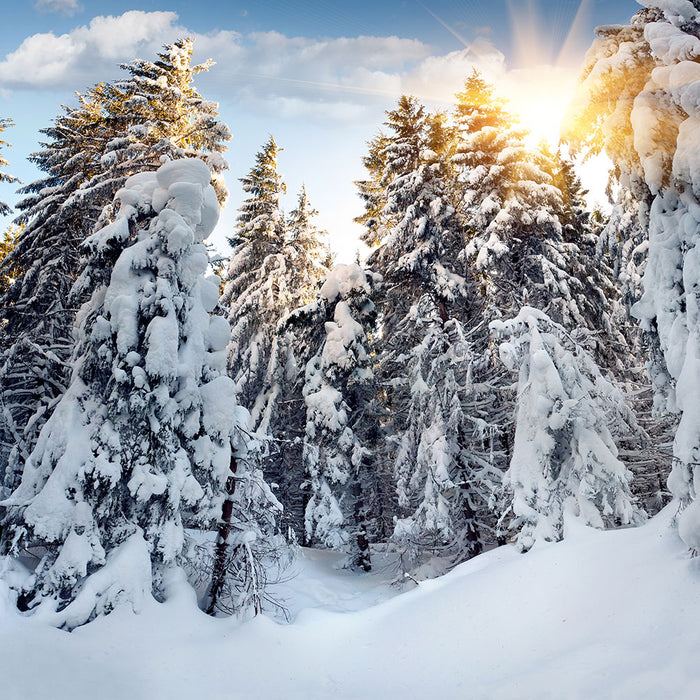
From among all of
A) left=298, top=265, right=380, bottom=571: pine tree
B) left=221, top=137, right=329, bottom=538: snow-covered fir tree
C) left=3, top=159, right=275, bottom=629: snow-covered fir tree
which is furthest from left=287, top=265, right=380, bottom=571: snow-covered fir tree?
left=3, top=159, right=275, bottom=629: snow-covered fir tree

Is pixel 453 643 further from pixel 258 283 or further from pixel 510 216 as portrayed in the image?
pixel 258 283

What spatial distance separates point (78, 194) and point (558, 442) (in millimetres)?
13704

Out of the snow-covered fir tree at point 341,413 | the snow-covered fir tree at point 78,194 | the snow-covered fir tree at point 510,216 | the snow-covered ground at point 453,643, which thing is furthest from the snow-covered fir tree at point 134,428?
the snow-covered fir tree at point 510,216

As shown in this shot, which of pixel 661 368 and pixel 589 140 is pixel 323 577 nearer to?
pixel 661 368

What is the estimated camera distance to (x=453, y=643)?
6.38 m

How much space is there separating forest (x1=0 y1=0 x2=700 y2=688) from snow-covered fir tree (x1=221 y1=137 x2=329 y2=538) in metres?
0.12

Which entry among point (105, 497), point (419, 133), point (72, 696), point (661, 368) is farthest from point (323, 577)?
point (419, 133)

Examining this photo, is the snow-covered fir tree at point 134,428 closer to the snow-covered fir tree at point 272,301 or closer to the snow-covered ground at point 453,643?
the snow-covered ground at point 453,643

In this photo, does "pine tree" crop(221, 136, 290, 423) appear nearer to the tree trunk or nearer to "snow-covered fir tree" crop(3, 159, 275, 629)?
→ the tree trunk

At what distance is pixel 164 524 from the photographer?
8.08 m

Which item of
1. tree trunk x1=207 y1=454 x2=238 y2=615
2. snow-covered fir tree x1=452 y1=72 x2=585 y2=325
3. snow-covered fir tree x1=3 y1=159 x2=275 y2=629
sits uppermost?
snow-covered fir tree x1=452 y1=72 x2=585 y2=325

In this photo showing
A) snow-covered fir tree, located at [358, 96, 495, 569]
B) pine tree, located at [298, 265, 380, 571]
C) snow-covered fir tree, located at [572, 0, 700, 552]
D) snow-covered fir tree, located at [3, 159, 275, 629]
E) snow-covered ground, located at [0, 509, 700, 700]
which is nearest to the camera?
snow-covered ground, located at [0, 509, 700, 700]

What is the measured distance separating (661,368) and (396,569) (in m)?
10.2

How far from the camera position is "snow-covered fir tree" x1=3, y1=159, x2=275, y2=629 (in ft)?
24.0
